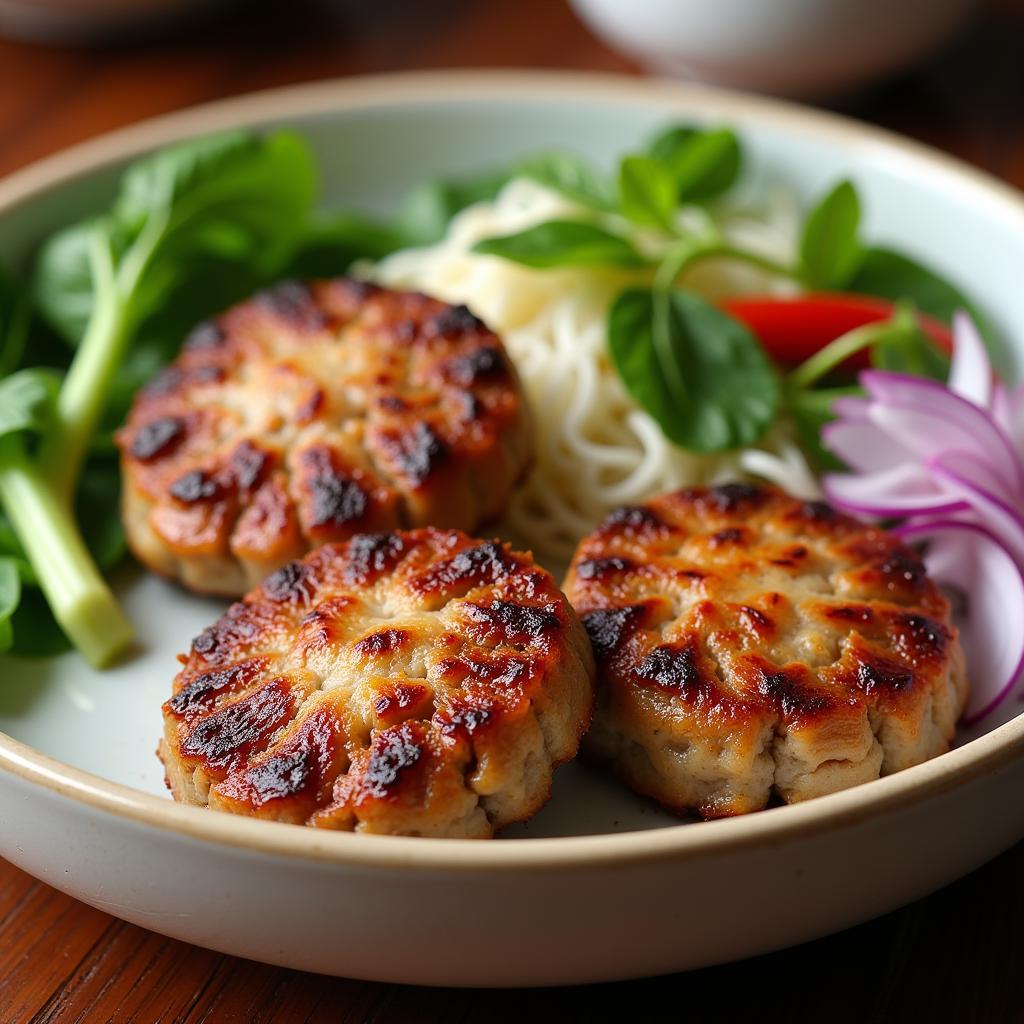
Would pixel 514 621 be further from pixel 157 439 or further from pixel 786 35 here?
pixel 786 35

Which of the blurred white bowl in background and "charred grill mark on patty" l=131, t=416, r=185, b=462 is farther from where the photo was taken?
the blurred white bowl in background

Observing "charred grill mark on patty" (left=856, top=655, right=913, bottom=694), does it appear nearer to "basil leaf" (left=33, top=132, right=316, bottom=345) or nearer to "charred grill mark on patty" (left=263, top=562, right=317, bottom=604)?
"charred grill mark on patty" (left=263, top=562, right=317, bottom=604)

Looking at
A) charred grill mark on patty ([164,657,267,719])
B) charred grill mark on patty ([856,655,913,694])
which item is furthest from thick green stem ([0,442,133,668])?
charred grill mark on patty ([856,655,913,694])

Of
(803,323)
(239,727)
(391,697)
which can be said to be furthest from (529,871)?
(803,323)

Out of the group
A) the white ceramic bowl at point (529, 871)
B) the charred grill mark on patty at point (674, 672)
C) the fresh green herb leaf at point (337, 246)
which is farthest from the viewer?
the fresh green herb leaf at point (337, 246)

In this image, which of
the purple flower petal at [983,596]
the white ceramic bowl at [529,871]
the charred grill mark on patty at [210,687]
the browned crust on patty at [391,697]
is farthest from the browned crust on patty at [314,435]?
the purple flower petal at [983,596]

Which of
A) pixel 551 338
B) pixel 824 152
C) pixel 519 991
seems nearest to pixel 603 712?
pixel 519 991

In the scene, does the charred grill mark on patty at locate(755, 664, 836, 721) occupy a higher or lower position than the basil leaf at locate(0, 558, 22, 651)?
higher

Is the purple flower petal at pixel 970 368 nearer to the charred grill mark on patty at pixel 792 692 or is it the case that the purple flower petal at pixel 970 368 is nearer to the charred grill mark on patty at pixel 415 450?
the charred grill mark on patty at pixel 792 692
